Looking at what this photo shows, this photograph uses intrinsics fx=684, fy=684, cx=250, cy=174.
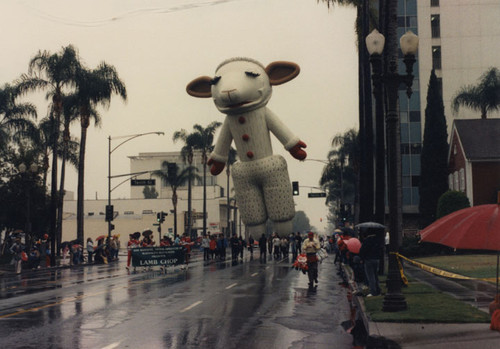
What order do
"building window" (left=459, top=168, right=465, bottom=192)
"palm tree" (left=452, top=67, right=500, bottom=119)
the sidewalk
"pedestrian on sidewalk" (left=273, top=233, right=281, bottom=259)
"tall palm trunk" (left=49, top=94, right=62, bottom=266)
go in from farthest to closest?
"palm tree" (left=452, top=67, right=500, bottom=119)
"building window" (left=459, top=168, right=465, bottom=192)
"pedestrian on sidewalk" (left=273, top=233, right=281, bottom=259)
"tall palm trunk" (left=49, top=94, right=62, bottom=266)
the sidewalk

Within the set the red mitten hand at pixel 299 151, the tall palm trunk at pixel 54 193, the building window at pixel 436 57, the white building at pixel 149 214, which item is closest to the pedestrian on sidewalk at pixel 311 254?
the red mitten hand at pixel 299 151

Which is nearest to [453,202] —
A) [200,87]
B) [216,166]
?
[216,166]

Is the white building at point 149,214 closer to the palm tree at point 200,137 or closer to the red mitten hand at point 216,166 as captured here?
the palm tree at point 200,137

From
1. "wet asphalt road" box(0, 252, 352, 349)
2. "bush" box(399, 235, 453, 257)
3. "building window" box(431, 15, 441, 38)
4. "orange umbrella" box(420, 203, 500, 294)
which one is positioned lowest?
"wet asphalt road" box(0, 252, 352, 349)

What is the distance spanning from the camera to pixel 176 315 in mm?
14141

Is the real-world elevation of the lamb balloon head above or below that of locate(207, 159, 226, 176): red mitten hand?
above

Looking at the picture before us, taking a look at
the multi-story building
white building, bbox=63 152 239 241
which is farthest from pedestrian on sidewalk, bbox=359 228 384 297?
white building, bbox=63 152 239 241

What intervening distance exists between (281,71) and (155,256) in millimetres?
10213

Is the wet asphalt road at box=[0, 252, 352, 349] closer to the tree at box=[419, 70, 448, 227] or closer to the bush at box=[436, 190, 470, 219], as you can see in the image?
the bush at box=[436, 190, 470, 219]

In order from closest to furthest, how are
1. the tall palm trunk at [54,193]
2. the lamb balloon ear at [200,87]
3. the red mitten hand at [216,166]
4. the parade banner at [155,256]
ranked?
the parade banner at [155,256], the lamb balloon ear at [200,87], the red mitten hand at [216,166], the tall palm trunk at [54,193]

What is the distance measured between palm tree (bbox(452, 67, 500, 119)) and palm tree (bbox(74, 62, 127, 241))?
32.0m

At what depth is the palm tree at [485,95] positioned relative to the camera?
203 ft

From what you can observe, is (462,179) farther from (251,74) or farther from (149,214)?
(149,214)

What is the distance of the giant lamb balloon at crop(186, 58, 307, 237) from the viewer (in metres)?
29.9
